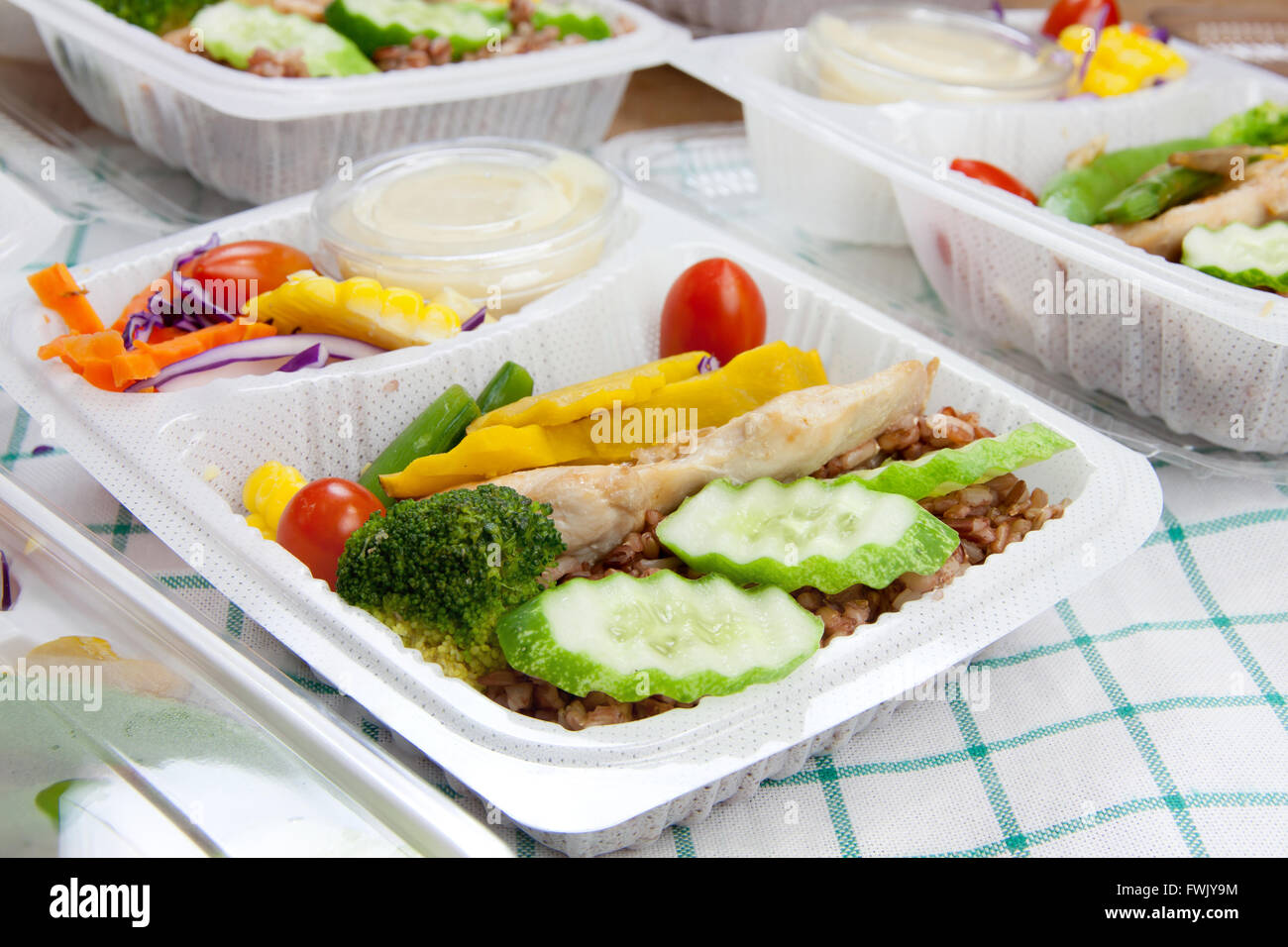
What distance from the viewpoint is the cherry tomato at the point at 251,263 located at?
2.51 m

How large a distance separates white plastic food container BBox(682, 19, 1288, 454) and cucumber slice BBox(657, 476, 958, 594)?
1041mm

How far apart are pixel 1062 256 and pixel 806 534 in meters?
1.24

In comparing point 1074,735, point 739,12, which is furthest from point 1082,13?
point 1074,735

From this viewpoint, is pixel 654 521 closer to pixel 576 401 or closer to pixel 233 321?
pixel 576 401

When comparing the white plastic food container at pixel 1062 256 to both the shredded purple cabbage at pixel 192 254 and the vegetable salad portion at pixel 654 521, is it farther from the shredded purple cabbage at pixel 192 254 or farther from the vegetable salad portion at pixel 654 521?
the shredded purple cabbage at pixel 192 254

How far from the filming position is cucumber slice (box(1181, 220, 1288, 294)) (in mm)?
2498

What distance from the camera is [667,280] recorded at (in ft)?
9.13

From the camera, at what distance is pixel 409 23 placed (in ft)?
11.5

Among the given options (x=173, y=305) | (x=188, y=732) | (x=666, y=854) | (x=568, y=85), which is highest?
(x=568, y=85)

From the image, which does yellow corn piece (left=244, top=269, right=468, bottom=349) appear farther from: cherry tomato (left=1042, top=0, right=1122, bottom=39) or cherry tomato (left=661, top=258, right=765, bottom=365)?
cherry tomato (left=1042, top=0, right=1122, bottom=39)

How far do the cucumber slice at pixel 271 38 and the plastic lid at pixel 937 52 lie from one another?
58.7 inches

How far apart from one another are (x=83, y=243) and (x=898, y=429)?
2423 mm

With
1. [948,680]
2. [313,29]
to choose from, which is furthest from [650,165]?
[948,680]

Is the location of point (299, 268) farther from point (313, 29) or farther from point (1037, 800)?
point (1037, 800)
